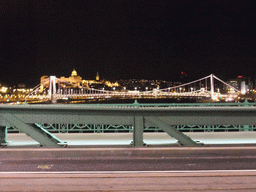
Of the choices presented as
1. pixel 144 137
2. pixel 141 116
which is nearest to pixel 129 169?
pixel 141 116

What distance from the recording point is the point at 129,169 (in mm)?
4516

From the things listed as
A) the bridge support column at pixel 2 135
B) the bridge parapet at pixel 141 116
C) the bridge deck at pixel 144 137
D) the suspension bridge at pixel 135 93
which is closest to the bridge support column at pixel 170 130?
the bridge parapet at pixel 141 116

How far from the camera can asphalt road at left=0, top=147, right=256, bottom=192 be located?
3.72m

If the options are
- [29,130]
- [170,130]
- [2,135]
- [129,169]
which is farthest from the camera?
[2,135]

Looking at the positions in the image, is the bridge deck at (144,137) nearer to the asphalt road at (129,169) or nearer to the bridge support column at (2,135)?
the bridge support column at (2,135)

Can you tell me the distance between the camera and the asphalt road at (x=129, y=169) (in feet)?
12.2

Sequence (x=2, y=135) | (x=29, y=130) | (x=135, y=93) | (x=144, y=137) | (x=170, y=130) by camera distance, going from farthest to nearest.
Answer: (x=135, y=93)
(x=144, y=137)
(x=2, y=135)
(x=29, y=130)
(x=170, y=130)

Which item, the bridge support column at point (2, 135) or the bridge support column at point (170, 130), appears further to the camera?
the bridge support column at point (2, 135)

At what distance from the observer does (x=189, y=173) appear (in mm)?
4223

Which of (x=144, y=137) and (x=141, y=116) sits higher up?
(x=141, y=116)

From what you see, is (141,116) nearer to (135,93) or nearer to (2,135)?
(2,135)

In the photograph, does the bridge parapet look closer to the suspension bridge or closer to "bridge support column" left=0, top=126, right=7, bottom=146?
"bridge support column" left=0, top=126, right=7, bottom=146

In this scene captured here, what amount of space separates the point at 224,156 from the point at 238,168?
30.2 inches

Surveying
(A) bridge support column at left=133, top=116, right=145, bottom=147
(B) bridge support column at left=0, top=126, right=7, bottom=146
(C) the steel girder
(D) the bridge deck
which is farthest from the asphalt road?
(D) the bridge deck
